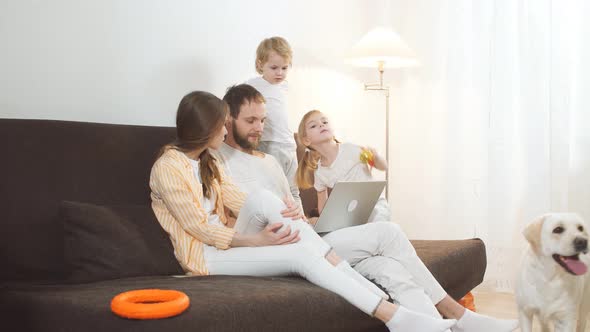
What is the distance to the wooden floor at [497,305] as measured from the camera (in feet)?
11.0

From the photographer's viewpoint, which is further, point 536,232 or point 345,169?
point 345,169

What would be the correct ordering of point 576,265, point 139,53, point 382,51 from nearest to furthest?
point 576,265 → point 139,53 → point 382,51

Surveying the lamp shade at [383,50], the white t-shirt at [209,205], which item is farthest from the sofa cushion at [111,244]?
the lamp shade at [383,50]

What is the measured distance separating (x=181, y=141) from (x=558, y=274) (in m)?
1.43

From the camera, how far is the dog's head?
2.45m

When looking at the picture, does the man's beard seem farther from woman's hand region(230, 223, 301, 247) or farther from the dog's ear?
the dog's ear

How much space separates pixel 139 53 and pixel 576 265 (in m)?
1.87

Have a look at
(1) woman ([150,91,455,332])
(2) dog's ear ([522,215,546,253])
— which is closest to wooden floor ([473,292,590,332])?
(2) dog's ear ([522,215,546,253])

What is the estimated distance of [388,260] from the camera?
7.29 ft

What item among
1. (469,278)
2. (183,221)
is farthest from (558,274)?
(183,221)

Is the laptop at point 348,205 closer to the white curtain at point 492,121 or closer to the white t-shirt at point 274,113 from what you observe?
the white t-shirt at point 274,113

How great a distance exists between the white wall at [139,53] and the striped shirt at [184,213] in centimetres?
62

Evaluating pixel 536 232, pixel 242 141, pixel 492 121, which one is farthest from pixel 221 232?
pixel 492 121

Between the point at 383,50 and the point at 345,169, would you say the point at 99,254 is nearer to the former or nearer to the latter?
the point at 345,169
